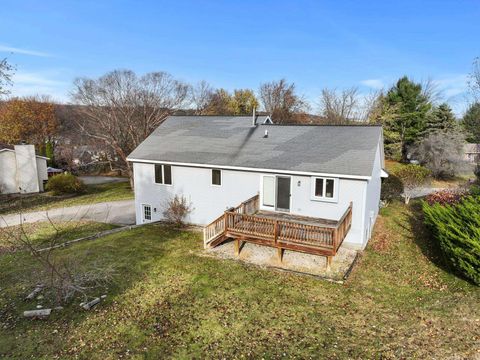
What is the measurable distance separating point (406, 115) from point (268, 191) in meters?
33.7

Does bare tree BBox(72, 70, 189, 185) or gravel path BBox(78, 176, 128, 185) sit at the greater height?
bare tree BBox(72, 70, 189, 185)

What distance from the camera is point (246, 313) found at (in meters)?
8.28

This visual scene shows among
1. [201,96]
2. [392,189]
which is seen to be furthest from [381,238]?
[201,96]

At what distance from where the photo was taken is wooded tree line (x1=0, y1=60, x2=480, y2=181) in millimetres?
35125

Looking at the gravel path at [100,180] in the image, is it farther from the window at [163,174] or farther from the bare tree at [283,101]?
the bare tree at [283,101]

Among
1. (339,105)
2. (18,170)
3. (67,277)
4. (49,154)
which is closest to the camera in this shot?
(67,277)

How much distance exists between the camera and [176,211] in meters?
16.2

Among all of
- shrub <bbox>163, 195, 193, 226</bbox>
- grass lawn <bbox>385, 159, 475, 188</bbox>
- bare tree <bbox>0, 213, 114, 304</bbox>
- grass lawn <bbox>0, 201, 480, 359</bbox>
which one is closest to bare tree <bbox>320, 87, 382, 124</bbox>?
grass lawn <bbox>385, 159, 475, 188</bbox>

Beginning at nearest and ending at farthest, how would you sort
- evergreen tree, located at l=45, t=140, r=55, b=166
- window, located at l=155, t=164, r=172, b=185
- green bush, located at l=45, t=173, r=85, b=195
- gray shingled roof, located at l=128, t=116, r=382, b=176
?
gray shingled roof, located at l=128, t=116, r=382, b=176 < window, located at l=155, t=164, r=172, b=185 < green bush, located at l=45, t=173, r=85, b=195 < evergreen tree, located at l=45, t=140, r=55, b=166

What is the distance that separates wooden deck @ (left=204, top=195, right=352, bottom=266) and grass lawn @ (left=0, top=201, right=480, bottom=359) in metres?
1.02

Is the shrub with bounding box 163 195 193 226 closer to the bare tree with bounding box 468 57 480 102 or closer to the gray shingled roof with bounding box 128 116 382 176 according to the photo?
the gray shingled roof with bounding box 128 116 382 176

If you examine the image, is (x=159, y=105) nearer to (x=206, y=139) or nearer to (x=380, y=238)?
(x=206, y=139)

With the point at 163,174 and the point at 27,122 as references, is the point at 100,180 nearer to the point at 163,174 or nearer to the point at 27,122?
the point at 27,122

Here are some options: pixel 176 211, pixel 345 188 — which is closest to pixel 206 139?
pixel 176 211
